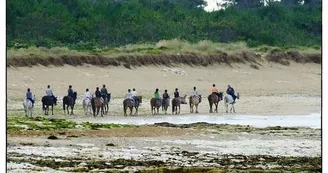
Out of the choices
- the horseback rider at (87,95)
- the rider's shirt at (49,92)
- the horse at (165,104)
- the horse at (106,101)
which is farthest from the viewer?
the horse at (165,104)

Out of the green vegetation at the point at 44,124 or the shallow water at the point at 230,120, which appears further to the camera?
the shallow water at the point at 230,120

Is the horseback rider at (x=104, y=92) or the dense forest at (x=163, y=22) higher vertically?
the dense forest at (x=163, y=22)

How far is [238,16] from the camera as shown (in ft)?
115

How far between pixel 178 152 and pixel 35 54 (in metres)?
9.88

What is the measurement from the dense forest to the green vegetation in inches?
291

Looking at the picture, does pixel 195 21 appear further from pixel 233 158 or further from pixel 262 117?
pixel 233 158

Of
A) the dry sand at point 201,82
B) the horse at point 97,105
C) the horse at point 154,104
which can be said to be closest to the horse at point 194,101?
the dry sand at point 201,82

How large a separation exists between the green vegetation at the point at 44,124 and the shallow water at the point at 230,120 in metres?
0.67

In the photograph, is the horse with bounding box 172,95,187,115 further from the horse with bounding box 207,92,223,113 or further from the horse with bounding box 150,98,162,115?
the horse with bounding box 207,92,223,113

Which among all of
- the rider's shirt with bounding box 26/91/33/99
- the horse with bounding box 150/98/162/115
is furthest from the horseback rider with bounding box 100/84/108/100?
the rider's shirt with bounding box 26/91/33/99

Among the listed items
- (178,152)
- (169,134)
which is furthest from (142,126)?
(178,152)

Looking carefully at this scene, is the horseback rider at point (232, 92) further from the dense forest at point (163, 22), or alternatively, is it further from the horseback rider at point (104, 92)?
the dense forest at point (163, 22)

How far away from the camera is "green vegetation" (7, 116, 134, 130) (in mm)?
→ 22000

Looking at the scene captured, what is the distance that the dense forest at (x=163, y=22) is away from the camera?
31531 millimetres
